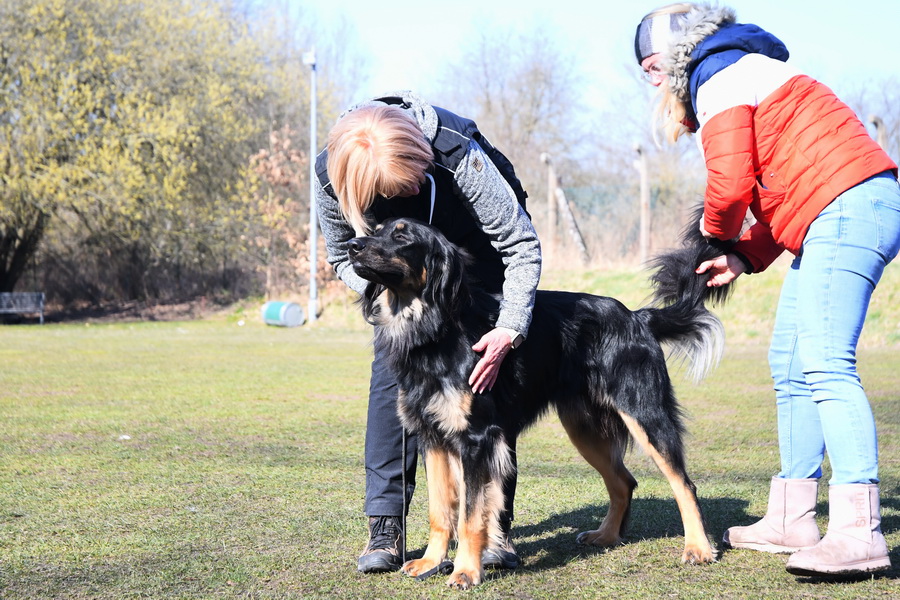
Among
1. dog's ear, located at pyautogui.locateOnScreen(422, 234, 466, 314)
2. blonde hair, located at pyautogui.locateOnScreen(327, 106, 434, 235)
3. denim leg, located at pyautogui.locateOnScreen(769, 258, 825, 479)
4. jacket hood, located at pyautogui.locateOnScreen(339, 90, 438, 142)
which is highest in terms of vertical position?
jacket hood, located at pyautogui.locateOnScreen(339, 90, 438, 142)

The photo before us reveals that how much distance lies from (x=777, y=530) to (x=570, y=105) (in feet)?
104

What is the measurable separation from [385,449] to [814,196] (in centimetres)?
201

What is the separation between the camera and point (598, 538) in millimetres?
3830

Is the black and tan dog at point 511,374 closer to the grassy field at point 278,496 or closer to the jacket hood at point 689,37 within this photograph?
the grassy field at point 278,496

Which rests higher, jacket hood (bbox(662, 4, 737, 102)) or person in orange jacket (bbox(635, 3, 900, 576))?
jacket hood (bbox(662, 4, 737, 102))

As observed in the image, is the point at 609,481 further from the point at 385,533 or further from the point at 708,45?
the point at 708,45

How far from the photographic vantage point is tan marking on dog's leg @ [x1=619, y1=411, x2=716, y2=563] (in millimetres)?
3520

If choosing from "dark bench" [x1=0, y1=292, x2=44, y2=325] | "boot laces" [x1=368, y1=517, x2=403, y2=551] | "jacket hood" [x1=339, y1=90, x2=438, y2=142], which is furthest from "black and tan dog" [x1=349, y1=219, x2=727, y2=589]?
"dark bench" [x1=0, y1=292, x2=44, y2=325]

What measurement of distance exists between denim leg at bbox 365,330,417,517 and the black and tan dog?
0.72 feet

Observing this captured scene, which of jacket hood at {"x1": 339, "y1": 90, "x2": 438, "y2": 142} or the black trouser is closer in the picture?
jacket hood at {"x1": 339, "y1": 90, "x2": 438, "y2": 142}

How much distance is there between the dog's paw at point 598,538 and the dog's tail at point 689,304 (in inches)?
33.8

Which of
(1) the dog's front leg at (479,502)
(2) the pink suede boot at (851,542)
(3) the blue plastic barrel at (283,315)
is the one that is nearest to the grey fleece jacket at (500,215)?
(1) the dog's front leg at (479,502)

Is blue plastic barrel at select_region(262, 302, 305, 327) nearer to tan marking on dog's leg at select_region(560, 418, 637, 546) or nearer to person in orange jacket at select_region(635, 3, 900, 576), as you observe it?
tan marking on dog's leg at select_region(560, 418, 637, 546)

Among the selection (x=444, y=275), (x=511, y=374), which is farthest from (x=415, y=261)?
(x=511, y=374)
